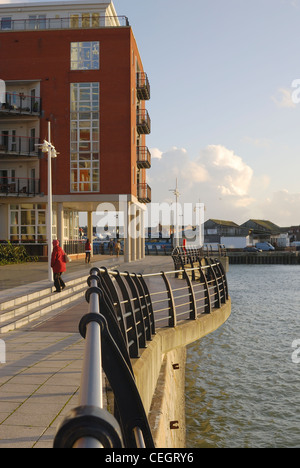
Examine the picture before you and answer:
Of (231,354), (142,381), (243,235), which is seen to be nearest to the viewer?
(142,381)

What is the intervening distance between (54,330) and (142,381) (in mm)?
3961

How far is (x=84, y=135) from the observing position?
32.0 metres

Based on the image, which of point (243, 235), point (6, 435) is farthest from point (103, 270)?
point (243, 235)

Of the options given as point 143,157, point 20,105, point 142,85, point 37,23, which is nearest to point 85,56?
point 37,23

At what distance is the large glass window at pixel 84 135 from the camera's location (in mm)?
31906

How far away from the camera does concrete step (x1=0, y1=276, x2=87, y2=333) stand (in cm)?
1091

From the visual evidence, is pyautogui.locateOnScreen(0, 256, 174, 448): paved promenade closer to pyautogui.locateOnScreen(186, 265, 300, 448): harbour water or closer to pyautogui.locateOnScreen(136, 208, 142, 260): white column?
pyautogui.locateOnScreen(186, 265, 300, 448): harbour water

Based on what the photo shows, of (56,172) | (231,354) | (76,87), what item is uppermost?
(76,87)

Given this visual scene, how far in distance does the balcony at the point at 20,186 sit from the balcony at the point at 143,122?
10.1 meters

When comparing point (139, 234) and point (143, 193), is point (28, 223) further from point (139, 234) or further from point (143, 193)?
point (139, 234)

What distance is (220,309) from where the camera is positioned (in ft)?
41.6

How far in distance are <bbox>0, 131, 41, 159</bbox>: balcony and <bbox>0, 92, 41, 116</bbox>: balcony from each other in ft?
5.54

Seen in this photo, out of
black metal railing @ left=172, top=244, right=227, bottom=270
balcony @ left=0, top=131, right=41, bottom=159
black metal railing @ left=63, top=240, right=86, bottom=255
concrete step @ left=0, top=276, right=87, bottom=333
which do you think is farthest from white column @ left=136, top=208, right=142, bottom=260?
concrete step @ left=0, top=276, right=87, bottom=333

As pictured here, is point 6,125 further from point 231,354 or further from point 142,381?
point 142,381
